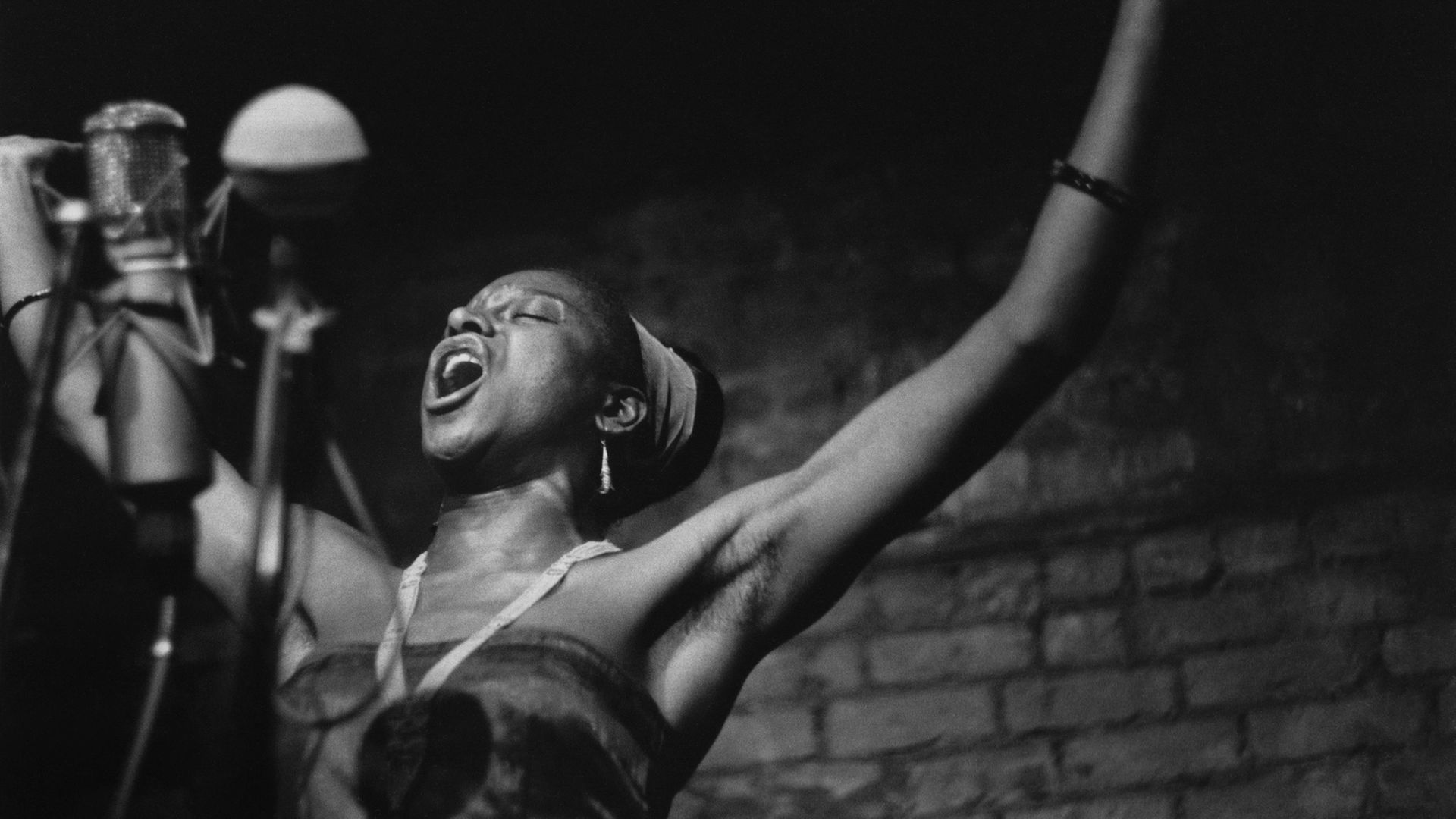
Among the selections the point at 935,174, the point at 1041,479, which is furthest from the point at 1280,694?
the point at 935,174

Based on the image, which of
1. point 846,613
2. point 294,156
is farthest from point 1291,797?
point 294,156

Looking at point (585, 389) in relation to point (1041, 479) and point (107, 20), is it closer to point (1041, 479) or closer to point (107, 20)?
point (1041, 479)

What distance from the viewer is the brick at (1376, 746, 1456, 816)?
201 centimetres

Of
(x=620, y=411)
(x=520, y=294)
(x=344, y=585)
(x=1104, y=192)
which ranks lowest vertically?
(x=344, y=585)

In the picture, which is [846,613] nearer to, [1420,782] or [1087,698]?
[1087,698]

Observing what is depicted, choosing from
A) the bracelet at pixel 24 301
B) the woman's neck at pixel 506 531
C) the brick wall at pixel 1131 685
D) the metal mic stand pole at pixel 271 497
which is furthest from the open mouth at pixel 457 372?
the brick wall at pixel 1131 685

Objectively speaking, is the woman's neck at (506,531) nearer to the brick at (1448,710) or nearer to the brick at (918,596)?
the brick at (918,596)

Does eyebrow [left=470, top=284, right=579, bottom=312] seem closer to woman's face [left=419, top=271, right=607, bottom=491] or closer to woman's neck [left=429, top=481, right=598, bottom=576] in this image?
woman's face [left=419, top=271, right=607, bottom=491]

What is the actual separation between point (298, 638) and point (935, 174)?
40.3 inches

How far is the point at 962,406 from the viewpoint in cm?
178

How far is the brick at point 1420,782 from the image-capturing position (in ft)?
6.59

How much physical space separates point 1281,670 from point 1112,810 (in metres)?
0.26

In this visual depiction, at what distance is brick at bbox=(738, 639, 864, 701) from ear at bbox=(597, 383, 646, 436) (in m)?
0.44

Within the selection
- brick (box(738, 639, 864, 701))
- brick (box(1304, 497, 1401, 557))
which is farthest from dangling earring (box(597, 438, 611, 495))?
brick (box(1304, 497, 1401, 557))
